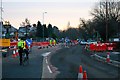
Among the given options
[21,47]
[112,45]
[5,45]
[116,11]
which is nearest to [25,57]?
[21,47]

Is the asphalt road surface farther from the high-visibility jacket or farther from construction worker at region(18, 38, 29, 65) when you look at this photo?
the high-visibility jacket

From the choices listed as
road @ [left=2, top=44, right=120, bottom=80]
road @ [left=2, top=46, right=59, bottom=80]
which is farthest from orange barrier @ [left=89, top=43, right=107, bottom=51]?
road @ [left=2, top=46, right=59, bottom=80]

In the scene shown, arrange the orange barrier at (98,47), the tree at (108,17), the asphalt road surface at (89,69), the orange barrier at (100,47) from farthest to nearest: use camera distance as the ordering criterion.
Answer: the tree at (108,17), the orange barrier at (100,47), the orange barrier at (98,47), the asphalt road surface at (89,69)

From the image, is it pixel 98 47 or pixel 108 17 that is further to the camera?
pixel 108 17

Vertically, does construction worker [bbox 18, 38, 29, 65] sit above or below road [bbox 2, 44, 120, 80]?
above

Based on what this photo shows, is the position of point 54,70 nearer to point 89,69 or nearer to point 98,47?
point 89,69

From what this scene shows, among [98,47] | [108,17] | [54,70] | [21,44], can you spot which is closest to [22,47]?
[21,44]

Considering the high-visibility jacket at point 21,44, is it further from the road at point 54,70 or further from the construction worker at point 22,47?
the road at point 54,70

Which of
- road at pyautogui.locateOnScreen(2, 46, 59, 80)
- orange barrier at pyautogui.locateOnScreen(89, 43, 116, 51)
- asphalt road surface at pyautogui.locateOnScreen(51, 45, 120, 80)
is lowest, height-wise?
asphalt road surface at pyautogui.locateOnScreen(51, 45, 120, 80)

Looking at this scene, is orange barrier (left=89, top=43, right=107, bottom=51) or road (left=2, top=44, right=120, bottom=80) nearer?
road (left=2, top=44, right=120, bottom=80)

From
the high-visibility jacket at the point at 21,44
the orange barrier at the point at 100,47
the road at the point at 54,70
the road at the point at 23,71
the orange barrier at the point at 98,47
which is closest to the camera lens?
the road at the point at 23,71

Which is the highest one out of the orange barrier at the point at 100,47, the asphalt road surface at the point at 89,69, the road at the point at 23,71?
the orange barrier at the point at 100,47

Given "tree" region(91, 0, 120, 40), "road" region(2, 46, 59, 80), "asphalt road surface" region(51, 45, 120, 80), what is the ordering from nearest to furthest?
"road" region(2, 46, 59, 80)
"asphalt road surface" region(51, 45, 120, 80)
"tree" region(91, 0, 120, 40)

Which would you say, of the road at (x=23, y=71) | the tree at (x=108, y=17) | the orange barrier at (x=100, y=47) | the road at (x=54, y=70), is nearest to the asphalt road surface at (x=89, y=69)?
the road at (x=54, y=70)
